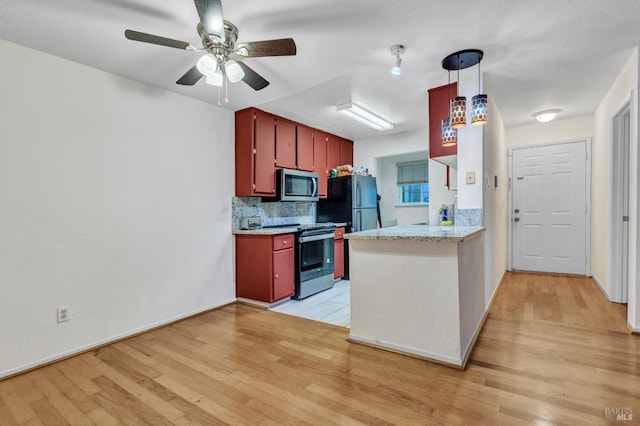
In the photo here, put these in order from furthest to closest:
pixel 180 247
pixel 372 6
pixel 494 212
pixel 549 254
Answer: pixel 549 254 → pixel 494 212 → pixel 180 247 → pixel 372 6

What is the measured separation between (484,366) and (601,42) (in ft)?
8.40

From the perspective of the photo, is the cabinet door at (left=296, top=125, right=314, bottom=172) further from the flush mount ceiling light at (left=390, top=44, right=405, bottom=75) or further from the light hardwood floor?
the light hardwood floor

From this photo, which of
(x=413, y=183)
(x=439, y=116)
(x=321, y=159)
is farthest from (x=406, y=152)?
(x=439, y=116)

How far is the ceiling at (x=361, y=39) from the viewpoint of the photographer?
74.1 inches

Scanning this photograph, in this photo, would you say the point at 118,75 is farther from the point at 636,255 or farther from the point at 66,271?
the point at 636,255

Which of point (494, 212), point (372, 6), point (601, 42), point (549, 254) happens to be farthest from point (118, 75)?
point (549, 254)

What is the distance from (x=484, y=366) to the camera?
2115mm

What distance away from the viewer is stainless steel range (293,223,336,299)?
379 cm

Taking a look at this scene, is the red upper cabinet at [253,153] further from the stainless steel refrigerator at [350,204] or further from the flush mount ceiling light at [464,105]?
the flush mount ceiling light at [464,105]

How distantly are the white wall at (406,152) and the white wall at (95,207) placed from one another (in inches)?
113

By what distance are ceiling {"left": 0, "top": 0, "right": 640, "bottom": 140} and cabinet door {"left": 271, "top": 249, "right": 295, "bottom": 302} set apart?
177 centimetres

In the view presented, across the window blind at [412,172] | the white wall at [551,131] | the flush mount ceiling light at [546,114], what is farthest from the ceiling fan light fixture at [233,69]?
the window blind at [412,172]

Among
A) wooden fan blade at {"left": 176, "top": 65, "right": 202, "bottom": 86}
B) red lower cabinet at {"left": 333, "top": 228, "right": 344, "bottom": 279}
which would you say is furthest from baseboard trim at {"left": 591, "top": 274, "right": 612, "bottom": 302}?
wooden fan blade at {"left": 176, "top": 65, "right": 202, "bottom": 86}

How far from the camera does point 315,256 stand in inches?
160
